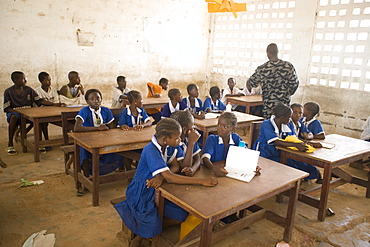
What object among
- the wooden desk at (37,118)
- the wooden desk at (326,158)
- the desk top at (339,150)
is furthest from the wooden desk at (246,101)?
the wooden desk at (37,118)

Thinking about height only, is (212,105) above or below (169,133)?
below

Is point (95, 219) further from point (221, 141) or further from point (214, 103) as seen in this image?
point (214, 103)

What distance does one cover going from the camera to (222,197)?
2.14 m

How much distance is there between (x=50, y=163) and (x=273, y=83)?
368cm

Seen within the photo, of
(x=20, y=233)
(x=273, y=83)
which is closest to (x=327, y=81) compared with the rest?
(x=273, y=83)

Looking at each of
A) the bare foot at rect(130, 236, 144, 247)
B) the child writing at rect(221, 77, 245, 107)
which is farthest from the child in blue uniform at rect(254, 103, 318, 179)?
the child writing at rect(221, 77, 245, 107)

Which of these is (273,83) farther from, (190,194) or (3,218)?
(3,218)

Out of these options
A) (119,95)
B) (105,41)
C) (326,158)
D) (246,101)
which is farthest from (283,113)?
(105,41)

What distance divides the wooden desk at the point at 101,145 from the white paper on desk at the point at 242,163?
1219 mm

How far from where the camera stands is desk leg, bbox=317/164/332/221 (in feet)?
10.4

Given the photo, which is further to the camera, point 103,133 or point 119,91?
point 119,91

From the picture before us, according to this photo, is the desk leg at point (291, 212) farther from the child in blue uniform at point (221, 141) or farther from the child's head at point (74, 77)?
the child's head at point (74, 77)

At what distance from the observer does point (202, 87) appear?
10.6 m

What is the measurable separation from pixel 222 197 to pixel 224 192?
9 centimetres
